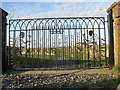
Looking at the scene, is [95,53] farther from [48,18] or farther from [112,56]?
[48,18]

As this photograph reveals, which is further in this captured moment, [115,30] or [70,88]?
[115,30]

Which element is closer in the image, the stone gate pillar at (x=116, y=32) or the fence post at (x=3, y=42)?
the stone gate pillar at (x=116, y=32)

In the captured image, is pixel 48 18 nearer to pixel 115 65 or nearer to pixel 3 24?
pixel 3 24

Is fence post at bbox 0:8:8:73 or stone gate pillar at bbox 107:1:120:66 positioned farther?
fence post at bbox 0:8:8:73

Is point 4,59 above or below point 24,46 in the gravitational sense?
below

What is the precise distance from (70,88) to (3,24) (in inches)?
142

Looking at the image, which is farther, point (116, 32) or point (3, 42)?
point (3, 42)

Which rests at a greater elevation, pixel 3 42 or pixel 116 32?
pixel 116 32

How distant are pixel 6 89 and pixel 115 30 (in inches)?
150

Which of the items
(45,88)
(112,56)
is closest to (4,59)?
(45,88)

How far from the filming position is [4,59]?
5.00 m

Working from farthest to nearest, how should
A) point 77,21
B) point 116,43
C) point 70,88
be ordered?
point 77,21, point 116,43, point 70,88

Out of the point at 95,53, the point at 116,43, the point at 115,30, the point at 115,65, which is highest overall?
the point at 115,30

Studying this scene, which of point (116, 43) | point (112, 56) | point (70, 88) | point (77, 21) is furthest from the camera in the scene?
point (77, 21)
